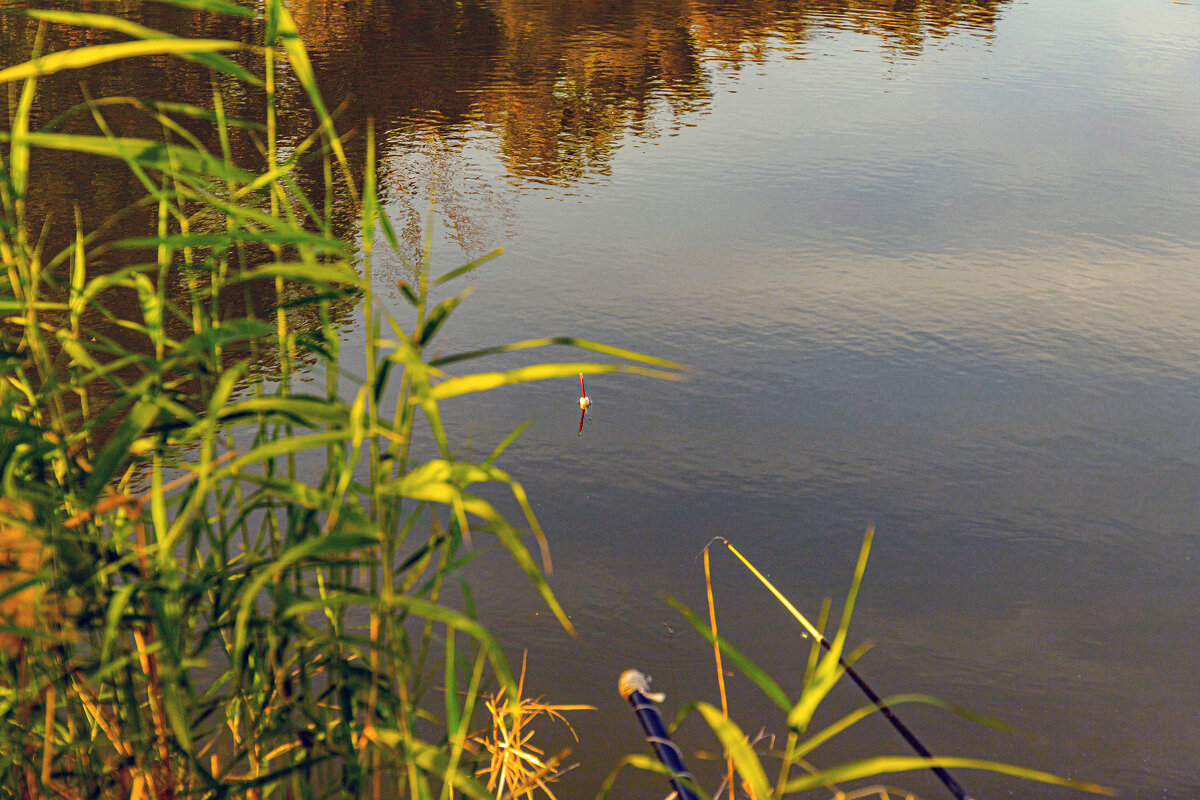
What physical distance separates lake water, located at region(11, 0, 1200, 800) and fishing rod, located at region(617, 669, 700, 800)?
2657mm

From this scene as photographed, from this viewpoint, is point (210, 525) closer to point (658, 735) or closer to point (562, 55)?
point (658, 735)

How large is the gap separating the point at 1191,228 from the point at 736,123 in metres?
4.93

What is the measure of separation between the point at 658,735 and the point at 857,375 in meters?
5.87

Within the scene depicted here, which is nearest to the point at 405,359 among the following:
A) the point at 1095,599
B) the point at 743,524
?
the point at 743,524

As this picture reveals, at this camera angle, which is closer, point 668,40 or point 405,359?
point 405,359

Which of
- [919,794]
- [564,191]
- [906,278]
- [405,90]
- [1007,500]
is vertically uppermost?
[405,90]

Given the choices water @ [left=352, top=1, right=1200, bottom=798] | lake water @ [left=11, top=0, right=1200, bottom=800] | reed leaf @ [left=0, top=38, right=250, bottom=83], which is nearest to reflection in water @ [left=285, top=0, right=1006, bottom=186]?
lake water @ [left=11, top=0, right=1200, bottom=800]

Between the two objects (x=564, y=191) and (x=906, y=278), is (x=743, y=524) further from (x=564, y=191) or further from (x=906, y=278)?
(x=564, y=191)

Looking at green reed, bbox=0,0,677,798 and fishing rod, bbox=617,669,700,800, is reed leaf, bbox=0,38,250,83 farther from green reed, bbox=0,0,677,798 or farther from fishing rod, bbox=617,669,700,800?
fishing rod, bbox=617,669,700,800

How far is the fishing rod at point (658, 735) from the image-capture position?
1521 millimetres

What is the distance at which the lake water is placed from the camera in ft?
16.4

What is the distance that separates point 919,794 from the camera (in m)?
4.17

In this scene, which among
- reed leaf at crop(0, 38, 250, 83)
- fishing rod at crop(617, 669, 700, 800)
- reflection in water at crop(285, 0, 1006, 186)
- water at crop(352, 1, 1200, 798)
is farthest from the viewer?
reflection in water at crop(285, 0, 1006, 186)

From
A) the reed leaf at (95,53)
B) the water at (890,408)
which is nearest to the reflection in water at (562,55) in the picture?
the water at (890,408)
